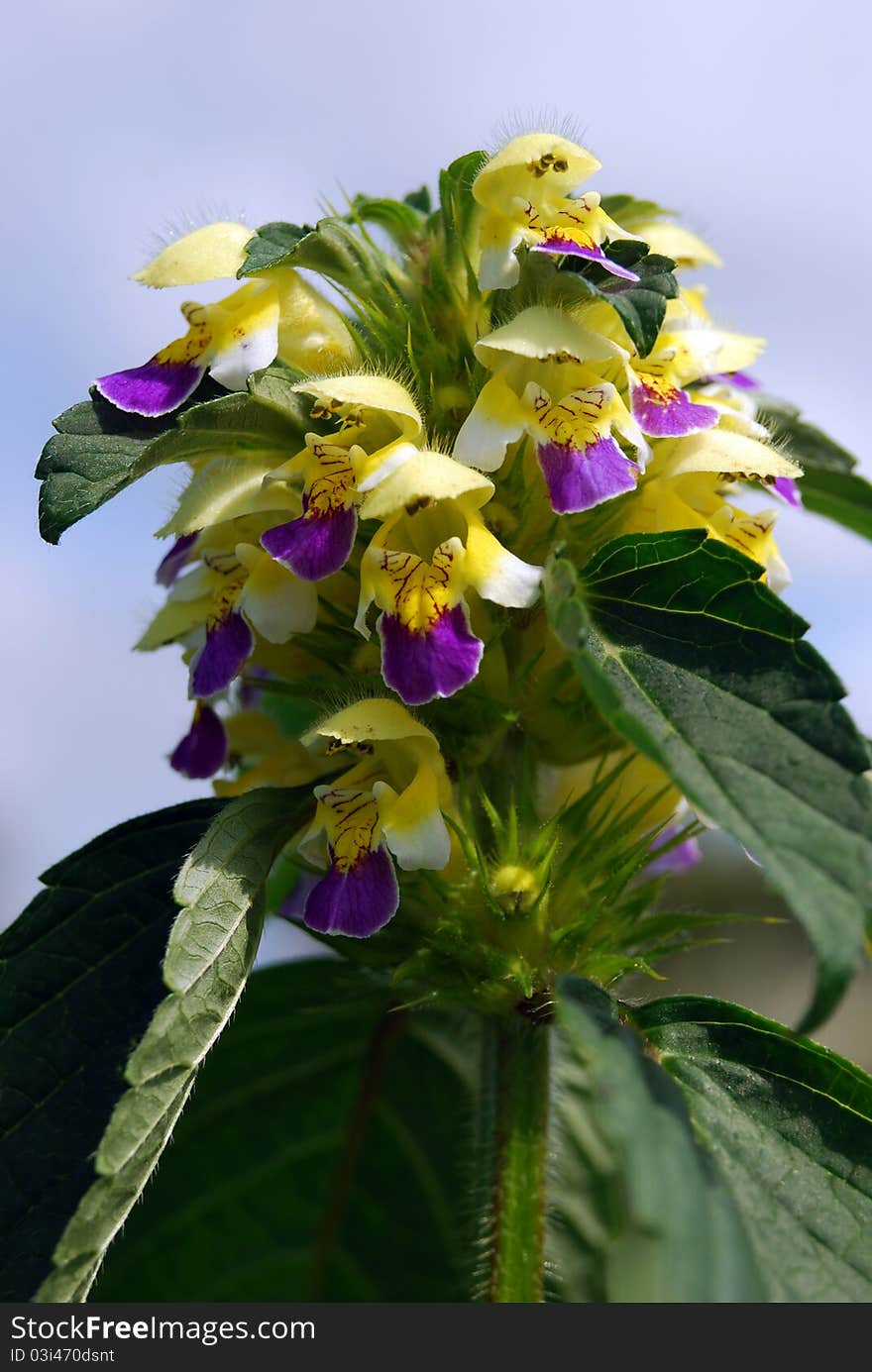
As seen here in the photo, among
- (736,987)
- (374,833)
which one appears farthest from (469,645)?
(736,987)

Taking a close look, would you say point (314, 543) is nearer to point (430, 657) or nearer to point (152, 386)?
point (430, 657)

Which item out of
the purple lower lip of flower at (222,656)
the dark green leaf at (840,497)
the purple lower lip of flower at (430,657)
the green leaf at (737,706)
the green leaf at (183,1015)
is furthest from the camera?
the dark green leaf at (840,497)

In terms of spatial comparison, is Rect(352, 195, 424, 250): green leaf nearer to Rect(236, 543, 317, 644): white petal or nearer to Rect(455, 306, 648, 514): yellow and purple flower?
Rect(455, 306, 648, 514): yellow and purple flower

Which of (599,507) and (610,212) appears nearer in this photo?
(599,507)

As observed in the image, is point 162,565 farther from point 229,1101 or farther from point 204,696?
point 229,1101

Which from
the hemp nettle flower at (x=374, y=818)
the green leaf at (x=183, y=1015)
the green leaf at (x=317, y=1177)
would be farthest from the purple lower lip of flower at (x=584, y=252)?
the green leaf at (x=317, y=1177)

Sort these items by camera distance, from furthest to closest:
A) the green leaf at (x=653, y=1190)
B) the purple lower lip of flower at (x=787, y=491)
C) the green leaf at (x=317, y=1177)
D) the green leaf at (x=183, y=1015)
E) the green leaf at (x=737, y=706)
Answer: the green leaf at (x=317, y=1177) < the purple lower lip of flower at (x=787, y=491) < the green leaf at (x=183, y=1015) < the green leaf at (x=737, y=706) < the green leaf at (x=653, y=1190)

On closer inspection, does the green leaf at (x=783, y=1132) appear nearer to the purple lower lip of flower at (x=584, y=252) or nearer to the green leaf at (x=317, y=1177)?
the purple lower lip of flower at (x=584, y=252)

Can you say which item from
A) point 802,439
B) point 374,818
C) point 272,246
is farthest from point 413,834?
point 802,439
